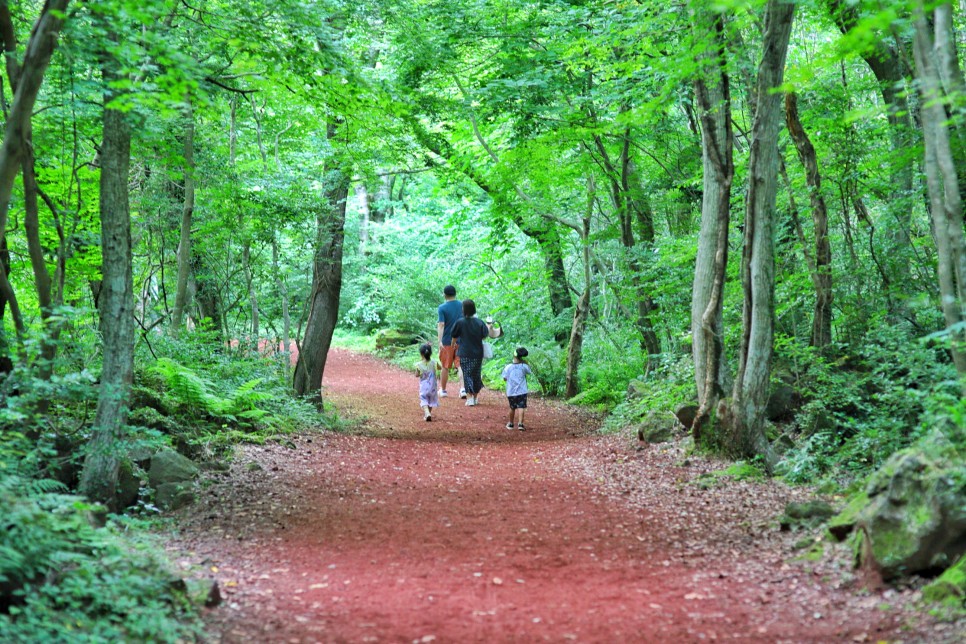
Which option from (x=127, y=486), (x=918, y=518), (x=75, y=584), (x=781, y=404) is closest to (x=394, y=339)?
(x=781, y=404)

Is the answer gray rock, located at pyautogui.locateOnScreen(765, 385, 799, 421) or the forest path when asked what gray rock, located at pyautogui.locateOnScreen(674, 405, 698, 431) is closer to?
the forest path

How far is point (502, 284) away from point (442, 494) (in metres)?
13.6

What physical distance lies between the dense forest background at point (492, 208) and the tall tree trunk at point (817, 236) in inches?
1.4

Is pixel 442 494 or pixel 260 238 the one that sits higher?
pixel 260 238

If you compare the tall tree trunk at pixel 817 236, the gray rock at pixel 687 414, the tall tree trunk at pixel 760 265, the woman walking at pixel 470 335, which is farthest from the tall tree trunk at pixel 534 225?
the gray rock at pixel 687 414

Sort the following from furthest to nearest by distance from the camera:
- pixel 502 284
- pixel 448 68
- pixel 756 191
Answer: pixel 502 284 < pixel 448 68 < pixel 756 191

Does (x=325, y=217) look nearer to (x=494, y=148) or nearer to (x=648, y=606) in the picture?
(x=494, y=148)

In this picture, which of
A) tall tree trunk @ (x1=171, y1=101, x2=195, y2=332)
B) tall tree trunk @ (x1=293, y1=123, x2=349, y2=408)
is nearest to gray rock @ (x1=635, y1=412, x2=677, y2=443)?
tall tree trunk @ (x1=293, y1=123, x2=349, y2=408)

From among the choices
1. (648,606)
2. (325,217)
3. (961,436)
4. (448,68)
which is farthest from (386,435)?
(961,436)

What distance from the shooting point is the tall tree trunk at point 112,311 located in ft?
21.3

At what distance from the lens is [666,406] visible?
11250 mm

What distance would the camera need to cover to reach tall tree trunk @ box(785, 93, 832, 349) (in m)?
10.1

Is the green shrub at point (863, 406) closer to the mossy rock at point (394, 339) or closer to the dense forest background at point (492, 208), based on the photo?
the dense forest background at point (492, 208)

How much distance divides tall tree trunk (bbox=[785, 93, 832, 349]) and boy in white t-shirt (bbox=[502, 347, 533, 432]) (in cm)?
451
